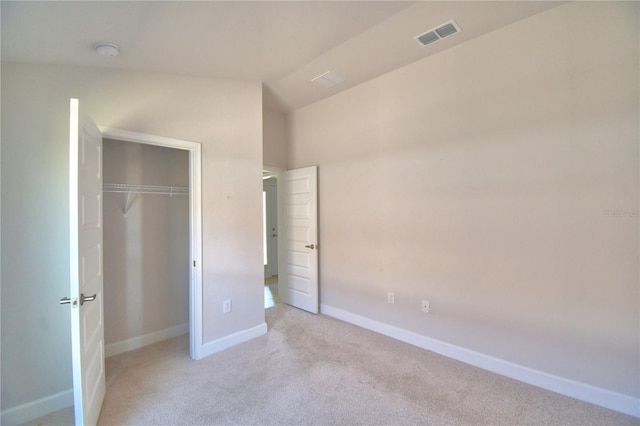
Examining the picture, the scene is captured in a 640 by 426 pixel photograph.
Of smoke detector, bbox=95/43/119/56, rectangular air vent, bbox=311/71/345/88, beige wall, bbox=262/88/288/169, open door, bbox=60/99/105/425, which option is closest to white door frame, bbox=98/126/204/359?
open door, bbox=60/99/105/425

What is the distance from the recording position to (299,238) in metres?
4.18

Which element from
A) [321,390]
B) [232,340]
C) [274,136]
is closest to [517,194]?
[321,390]

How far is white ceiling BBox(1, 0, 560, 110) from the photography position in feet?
5.83

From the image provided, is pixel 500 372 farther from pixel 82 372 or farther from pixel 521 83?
pixel 82 372

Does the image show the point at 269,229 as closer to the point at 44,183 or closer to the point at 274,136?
the point at 274,136

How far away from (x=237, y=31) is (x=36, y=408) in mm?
3103

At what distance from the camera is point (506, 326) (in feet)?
8.05

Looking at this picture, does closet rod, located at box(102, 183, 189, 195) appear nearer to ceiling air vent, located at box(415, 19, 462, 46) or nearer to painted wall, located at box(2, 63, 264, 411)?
painted wall, located at box(2, 63, 264, 411)

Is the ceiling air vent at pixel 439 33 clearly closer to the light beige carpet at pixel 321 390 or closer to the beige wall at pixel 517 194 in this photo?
the beige wall at pixel 517 194

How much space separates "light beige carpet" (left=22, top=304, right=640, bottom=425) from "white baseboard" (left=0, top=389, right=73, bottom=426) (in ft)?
0.90

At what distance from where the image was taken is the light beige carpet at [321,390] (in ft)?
6.49

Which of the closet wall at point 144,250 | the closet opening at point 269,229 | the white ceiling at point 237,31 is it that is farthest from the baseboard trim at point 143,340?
the closet opening at point 269,229

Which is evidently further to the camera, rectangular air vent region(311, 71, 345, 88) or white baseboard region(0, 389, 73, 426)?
rectangular air vent region(311, 71, 345, 88)

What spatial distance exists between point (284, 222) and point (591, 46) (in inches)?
145
